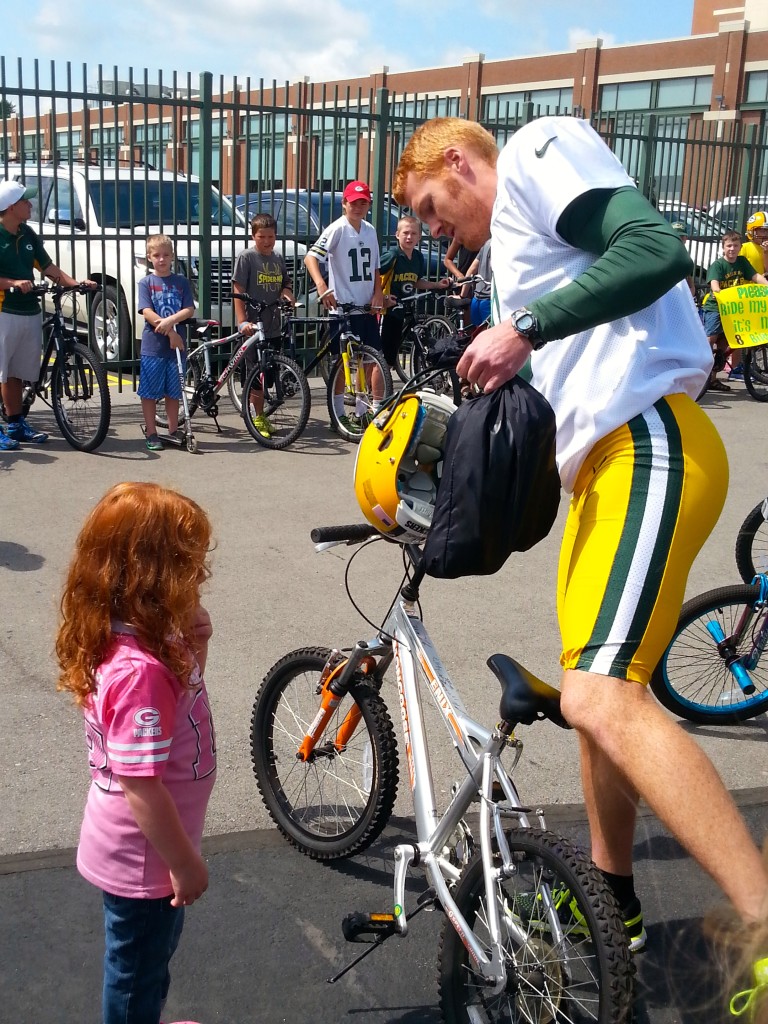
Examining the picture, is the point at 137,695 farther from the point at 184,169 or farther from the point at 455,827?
the point at 184,169

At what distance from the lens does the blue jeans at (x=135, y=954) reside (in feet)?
7.48

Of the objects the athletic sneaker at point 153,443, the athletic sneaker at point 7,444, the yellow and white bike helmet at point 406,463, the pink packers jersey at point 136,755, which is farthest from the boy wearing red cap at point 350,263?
the pink packers jersey at point 136,755

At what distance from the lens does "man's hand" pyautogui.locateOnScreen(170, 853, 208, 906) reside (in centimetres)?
219

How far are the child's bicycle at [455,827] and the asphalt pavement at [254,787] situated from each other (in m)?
0.16

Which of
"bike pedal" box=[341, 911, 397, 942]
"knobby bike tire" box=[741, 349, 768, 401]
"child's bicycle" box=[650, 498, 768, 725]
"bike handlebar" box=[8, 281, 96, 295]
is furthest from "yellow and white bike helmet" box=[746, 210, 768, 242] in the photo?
"bike pedal" box=[341, 911, 397, 942]

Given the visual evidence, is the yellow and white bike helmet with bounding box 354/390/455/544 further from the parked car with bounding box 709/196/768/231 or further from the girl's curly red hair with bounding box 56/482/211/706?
the parked car with bounding box 709/196/768/231

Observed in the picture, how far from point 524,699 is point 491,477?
1.65ft

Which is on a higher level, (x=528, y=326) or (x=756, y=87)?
(x=756, y=87)

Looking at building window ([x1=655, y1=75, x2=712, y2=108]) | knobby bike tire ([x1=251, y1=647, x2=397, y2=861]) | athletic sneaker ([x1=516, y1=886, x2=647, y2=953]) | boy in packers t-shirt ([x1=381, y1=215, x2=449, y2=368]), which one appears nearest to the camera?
athletic sneaker ([x1=516, y1=886, x2=647, y2=953])

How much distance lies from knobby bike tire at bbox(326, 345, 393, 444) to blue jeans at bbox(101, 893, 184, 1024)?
277 inches

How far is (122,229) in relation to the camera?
10047 mm

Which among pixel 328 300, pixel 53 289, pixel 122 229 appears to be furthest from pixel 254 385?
pixel 122 229

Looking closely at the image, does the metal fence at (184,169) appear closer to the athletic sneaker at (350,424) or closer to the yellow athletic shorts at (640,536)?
the athletic sneaker at (350,424)

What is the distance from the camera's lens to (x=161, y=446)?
28.4 ft
